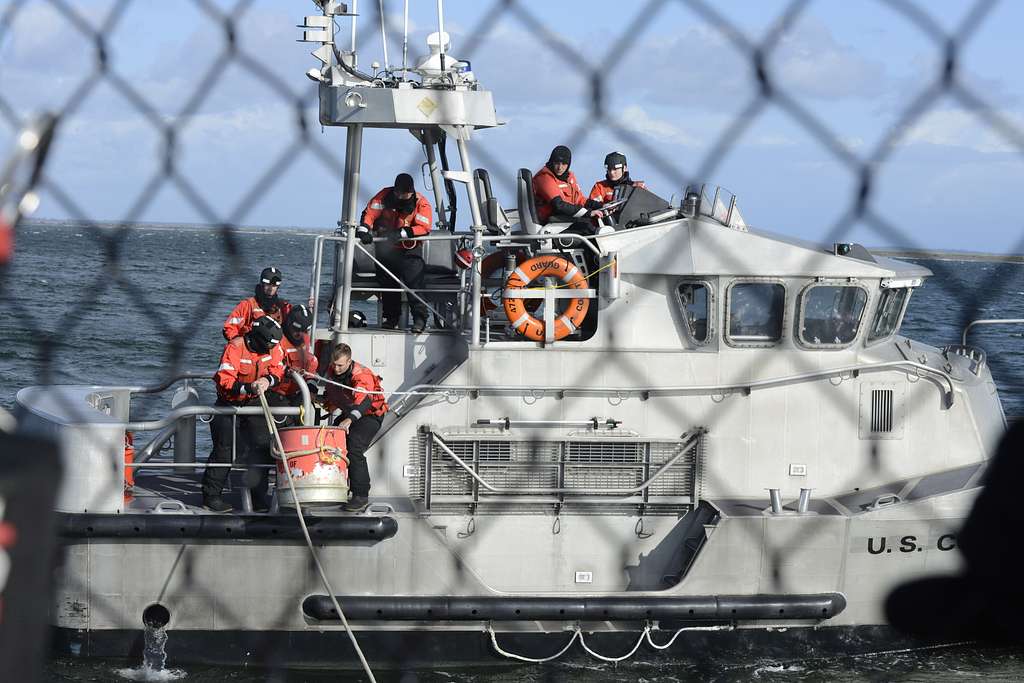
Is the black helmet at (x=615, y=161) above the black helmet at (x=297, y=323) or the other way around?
above

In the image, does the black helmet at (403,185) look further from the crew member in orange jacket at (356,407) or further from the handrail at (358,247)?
the crew member in orange jacket at (356,407)

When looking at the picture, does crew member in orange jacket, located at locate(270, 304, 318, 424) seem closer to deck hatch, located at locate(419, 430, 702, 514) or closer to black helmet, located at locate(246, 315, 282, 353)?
black helmet, located at locate(246, 315, 282, 353)

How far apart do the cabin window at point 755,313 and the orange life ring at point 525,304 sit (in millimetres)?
755

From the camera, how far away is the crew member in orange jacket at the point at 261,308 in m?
4.78

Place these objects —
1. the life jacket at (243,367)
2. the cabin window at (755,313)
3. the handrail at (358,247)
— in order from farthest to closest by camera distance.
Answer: the cabin window at (755,313), the handrail at (358,247), the life jacket at (243,367)

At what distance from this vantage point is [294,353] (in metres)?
5.43

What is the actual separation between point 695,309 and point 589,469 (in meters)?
0.98

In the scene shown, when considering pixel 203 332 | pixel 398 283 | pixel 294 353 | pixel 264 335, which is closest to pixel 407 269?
pixel 398 283

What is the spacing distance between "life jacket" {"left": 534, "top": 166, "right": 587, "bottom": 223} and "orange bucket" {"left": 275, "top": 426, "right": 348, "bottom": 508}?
5.83 ft

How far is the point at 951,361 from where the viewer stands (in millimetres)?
6855

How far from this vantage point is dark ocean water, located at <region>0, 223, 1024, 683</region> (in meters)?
1.74

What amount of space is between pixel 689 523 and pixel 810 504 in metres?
0.63

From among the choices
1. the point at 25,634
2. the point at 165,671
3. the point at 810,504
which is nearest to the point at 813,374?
the point at 810,504

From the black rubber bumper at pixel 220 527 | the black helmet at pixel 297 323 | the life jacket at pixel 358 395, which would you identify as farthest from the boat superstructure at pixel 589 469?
the black helmet at pixel 297 323
